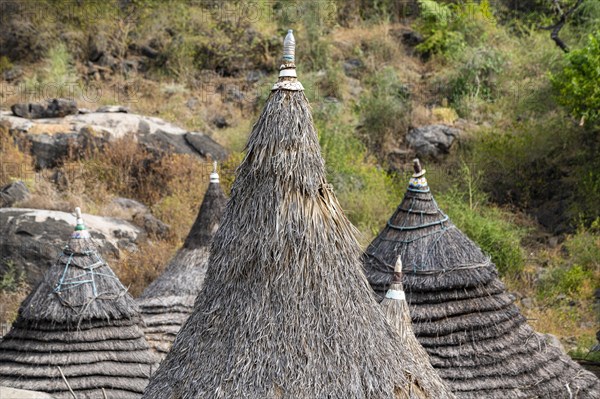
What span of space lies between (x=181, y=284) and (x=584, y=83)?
9.52m

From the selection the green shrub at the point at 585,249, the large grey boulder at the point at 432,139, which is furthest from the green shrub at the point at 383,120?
the green shrub at the point at 585,249

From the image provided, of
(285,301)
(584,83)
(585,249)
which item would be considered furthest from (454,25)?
(285,301)

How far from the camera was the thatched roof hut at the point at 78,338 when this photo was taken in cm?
564

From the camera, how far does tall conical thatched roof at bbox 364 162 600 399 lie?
17.7 feet

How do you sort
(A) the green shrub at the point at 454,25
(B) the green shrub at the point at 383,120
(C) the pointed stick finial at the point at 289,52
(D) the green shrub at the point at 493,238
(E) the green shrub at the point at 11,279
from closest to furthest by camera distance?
(C) the pointed stick finial at the point at 289,52
(E) the green shrub at the point at 11,279
(D) the green shrub at the point at 493,238
(B) the green shrub at the point at 383,120
(A) the green shrub at the point at 454,25

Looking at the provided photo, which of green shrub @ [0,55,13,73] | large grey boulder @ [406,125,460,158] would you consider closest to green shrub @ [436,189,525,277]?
large grey boulder @ [406,125,460,158]

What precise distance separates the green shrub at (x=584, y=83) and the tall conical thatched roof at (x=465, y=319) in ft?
30.5

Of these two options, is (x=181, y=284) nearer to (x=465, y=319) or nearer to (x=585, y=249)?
(x=465, y=319)

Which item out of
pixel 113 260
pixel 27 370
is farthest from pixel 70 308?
pixel 113 260

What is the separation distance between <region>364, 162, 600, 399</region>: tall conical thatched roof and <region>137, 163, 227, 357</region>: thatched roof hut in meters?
2.74

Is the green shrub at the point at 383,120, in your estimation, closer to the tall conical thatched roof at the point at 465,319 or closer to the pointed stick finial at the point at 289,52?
the tall conical thatched roof at the point at 465,319

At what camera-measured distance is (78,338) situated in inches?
228

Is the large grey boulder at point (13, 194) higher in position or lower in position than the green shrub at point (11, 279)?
higher

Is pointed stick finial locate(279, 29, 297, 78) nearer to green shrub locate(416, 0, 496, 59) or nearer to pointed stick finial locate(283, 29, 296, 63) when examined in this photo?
pointed stick finial locate(283, 29, 296, 63)
